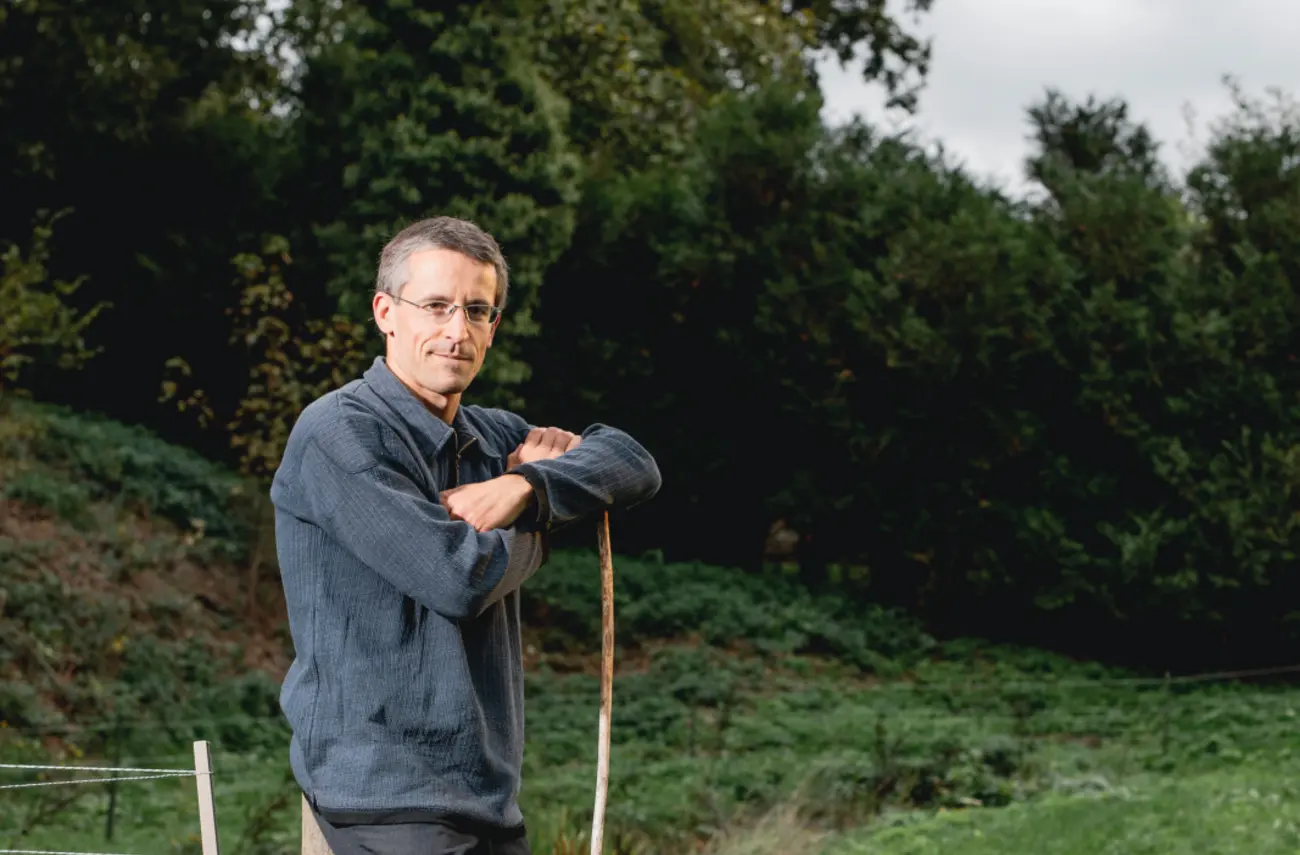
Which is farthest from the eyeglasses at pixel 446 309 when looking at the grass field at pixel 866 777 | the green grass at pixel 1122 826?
the green grass at pixel 1122 826

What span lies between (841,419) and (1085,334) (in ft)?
6.59

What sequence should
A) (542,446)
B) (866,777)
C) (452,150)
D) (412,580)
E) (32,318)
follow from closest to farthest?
(412,580), (542,446), (866,777), (32,318), (452,150)

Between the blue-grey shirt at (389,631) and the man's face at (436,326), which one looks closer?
the blue-grey shirt at (389,631)

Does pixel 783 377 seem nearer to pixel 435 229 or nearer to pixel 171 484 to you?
pixel 171 484

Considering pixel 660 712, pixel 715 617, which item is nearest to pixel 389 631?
pixel 660 712

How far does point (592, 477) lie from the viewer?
2.97m

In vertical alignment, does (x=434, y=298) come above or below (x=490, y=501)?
above

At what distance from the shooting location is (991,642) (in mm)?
13484

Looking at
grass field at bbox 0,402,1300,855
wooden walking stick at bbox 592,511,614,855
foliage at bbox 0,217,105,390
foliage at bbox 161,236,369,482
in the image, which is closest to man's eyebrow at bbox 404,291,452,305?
wooden walking stick at bbox 592,511,614,855

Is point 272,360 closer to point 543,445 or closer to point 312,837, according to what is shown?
point 543,445

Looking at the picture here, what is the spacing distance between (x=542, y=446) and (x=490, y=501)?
32 centimetres

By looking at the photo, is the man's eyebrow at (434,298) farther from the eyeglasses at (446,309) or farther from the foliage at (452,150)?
the foliage at (452,150)

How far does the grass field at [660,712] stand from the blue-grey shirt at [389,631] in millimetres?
3783

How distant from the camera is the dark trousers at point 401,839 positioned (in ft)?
8.67
